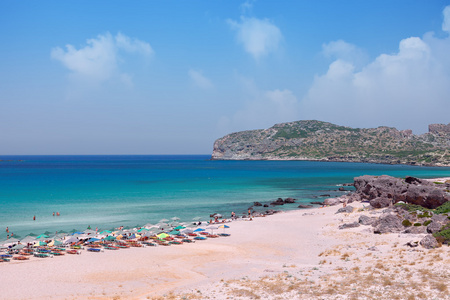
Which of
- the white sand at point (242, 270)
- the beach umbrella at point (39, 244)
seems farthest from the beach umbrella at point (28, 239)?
the white sand at point (242, 270)

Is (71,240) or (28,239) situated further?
(28,239)

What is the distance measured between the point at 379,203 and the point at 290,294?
3237 centimetres

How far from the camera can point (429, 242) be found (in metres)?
25.3

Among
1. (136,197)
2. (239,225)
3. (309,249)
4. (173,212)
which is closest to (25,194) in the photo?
(136,197)

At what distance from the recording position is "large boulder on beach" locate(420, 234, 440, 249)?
985 inches

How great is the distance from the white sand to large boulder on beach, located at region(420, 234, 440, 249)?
782mm

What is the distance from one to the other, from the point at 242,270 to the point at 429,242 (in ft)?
46.0

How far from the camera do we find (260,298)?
17109mm

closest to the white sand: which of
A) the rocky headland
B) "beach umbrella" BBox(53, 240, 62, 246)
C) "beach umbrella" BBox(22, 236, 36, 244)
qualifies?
the rocky headland

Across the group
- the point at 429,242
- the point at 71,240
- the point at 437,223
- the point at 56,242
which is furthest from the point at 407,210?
the point at 56,242

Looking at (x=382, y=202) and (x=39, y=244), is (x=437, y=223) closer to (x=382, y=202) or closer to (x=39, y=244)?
(x=382, y=202)

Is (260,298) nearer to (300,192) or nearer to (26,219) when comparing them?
(26,219)

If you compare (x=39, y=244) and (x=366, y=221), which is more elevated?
(x=366, y=221)

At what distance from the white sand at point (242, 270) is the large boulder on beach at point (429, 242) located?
78 cm
